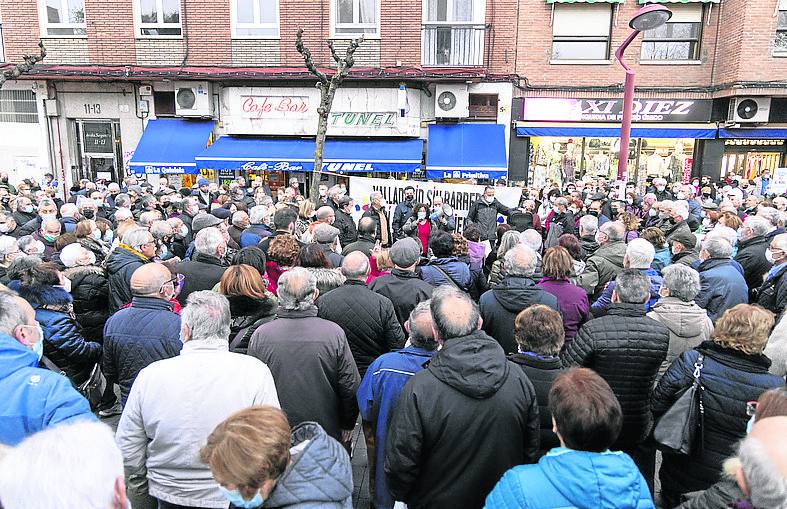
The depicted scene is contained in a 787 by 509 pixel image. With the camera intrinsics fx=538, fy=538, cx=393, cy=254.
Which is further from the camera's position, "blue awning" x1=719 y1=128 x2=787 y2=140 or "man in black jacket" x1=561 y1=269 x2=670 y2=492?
"blue awning" x1=719 y1=128 x2=787 y2=140

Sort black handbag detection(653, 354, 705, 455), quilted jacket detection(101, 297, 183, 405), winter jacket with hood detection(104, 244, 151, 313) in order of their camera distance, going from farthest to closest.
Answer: winter jacket with hood detection(104, 244, 151, 313) → quilted jacket detection(101, 297, 183, 405) → black handbag detection(653, 354, 705, 455)

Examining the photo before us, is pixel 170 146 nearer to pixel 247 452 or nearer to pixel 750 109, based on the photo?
pixel 247 452

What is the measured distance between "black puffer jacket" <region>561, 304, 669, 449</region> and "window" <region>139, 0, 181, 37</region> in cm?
1546

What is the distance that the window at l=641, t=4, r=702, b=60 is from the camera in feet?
48.0

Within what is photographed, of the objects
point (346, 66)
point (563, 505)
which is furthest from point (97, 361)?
point (346, 66)

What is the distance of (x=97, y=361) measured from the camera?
4059mm

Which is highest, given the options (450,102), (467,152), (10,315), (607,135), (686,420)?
(450,102)

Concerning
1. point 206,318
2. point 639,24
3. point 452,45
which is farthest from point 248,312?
point 452,45

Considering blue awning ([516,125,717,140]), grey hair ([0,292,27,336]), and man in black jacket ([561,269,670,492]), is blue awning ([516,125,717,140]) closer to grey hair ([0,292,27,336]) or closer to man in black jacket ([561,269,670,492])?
man in black jacket ([561,269,670,492])

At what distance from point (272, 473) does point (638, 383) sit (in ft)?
8.35

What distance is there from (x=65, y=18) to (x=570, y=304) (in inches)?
664

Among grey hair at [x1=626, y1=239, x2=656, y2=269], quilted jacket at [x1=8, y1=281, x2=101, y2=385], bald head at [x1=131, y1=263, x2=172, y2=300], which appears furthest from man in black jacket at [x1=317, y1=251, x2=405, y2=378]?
grey hair at [x1=626, y1=239, x2=656, y2=269]

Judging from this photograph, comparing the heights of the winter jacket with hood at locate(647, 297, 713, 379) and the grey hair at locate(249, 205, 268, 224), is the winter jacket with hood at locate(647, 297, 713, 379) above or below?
below

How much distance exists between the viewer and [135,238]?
17.2 feet
